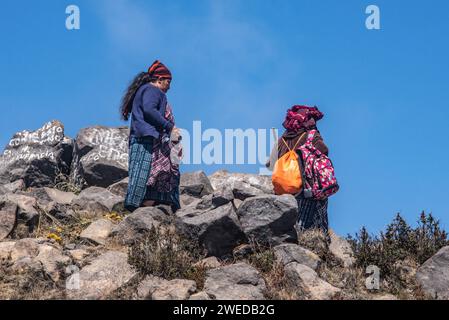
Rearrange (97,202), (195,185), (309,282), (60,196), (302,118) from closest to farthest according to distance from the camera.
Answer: (309,282), (302,118), (97,202), (60,196), (195,185)

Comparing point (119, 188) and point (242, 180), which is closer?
point (119, 188)

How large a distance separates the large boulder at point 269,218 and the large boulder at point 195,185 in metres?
4.51

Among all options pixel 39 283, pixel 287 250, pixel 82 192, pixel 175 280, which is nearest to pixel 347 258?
pixel 287 250

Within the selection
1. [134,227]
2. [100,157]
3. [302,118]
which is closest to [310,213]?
[302,118]

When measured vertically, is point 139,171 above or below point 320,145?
below

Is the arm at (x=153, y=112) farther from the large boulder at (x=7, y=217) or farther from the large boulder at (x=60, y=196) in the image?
the large boulder at (x=60, y=196)

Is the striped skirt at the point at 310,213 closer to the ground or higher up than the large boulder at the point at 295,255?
higher up

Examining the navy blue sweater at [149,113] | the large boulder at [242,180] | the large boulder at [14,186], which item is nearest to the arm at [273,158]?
the navy blue sweater at [149,113]

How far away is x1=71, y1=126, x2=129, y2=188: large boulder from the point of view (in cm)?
1557

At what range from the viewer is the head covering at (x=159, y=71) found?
42.2 ft

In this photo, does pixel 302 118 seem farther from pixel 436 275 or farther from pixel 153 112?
pixel 436 275

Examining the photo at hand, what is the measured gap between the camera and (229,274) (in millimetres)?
9820

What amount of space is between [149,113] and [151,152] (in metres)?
0.62

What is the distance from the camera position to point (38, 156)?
16.2m
